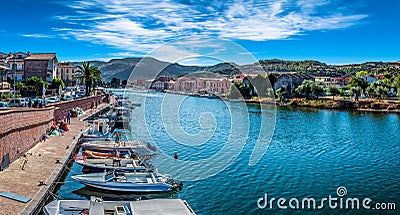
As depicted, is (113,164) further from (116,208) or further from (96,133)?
(96,133)

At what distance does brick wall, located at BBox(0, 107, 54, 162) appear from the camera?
57.4 feet

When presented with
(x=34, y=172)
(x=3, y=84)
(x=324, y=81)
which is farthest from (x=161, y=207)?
(x=324, y=81)

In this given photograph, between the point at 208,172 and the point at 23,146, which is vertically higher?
the point at 23,146

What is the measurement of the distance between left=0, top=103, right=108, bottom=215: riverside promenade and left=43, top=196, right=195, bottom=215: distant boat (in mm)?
873

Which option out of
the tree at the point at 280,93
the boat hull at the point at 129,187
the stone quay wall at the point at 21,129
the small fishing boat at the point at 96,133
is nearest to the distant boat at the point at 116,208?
the boat hull at the point at 129,187

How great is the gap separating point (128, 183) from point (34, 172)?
4240mm

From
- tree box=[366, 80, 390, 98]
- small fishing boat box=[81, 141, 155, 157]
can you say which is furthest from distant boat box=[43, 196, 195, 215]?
tree box=[366, 80, 390, 98]

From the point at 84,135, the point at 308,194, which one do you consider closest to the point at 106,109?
the point at 84,135

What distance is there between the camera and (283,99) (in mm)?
92375

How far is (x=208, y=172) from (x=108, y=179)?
6722mm

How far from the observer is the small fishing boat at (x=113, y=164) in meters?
20.8

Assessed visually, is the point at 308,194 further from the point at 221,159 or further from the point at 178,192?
the point at 221,159

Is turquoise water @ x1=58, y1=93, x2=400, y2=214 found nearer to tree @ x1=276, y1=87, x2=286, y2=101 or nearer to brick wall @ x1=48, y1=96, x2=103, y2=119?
brick wall @ x1=48, y1=96, x2=103, y2=119

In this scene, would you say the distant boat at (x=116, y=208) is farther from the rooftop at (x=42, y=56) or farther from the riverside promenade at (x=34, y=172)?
the rooftop at (x=42, y=56)
